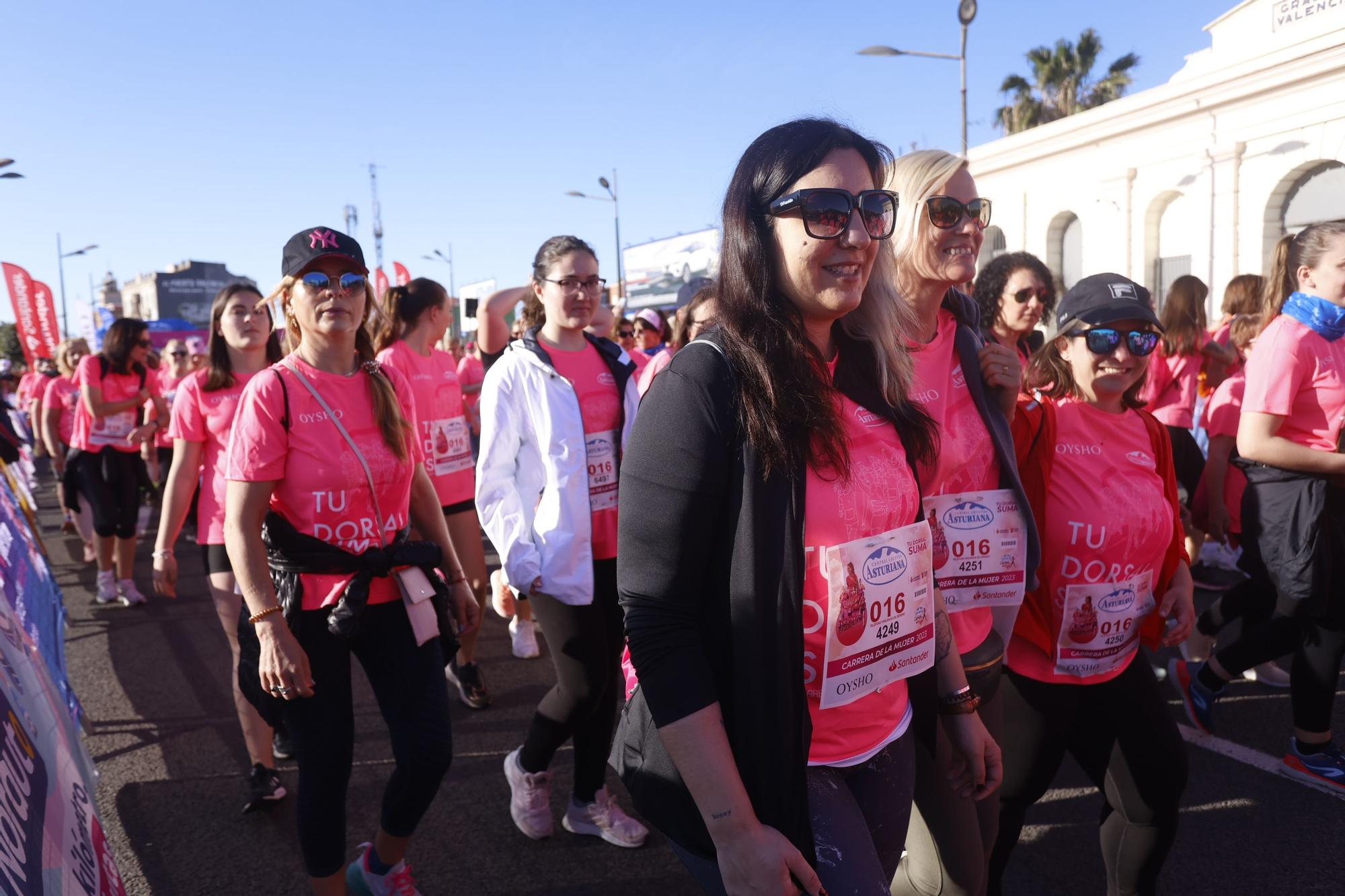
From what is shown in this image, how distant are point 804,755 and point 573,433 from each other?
1981mm

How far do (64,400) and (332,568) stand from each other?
8869 mm

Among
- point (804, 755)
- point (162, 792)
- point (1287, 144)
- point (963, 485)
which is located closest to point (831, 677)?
point (804, 755)

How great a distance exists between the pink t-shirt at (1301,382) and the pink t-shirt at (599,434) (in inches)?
91.4

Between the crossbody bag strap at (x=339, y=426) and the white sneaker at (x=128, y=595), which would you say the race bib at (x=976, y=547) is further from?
the white sneaker at (x=128, y=595)

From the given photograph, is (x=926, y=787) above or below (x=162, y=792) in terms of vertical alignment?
above

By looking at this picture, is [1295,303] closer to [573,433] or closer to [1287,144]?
[573,433]

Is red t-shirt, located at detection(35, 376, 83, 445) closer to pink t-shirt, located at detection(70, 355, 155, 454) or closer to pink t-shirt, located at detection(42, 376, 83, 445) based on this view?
pink t-shirt, located at detection(42, 376, 83, 445)

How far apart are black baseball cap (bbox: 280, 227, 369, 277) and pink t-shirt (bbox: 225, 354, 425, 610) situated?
268 mm

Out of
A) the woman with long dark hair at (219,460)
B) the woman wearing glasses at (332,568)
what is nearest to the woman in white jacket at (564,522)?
the woman wearing glasses at (332,568)

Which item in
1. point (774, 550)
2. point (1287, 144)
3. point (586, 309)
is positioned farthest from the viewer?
point (1287, 144)

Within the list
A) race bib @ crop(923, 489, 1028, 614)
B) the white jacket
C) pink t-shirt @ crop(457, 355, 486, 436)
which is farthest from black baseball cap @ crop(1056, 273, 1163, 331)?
pink t-shirt @ crop(457, 355, 486, 436)

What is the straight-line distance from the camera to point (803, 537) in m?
1.53

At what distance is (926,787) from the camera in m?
2.12

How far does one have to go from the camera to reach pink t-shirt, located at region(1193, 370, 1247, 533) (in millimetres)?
4254
